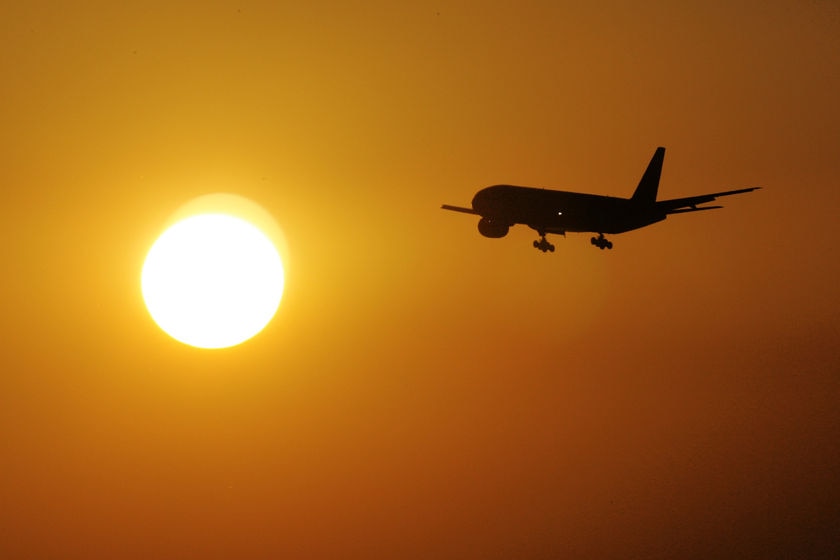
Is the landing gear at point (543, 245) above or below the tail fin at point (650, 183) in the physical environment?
below

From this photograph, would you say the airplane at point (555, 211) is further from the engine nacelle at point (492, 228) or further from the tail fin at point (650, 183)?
the tail fin at point (650, 183)

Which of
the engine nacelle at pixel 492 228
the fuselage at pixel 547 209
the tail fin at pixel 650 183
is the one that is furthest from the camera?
the tail fin at pixel 650 183

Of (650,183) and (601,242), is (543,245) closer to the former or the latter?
(601,242)

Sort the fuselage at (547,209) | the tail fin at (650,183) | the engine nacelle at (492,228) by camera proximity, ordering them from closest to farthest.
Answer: the fuselage at (547,209), the engine nacelle at (492,228), the tail fin at (650,183)

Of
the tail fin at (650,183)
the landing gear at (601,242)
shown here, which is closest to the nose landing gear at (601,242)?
the landing gear at (601,242)

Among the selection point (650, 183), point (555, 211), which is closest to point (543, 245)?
point (555, 211)

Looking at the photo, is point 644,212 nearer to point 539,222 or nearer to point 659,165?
point 539,222

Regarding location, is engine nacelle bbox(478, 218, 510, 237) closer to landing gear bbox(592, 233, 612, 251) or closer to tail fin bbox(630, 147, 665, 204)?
landing gear bbox(592, 233, 612, 251)

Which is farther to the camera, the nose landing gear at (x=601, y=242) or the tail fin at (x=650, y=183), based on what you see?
the tail fin at (x=650, y=183)
